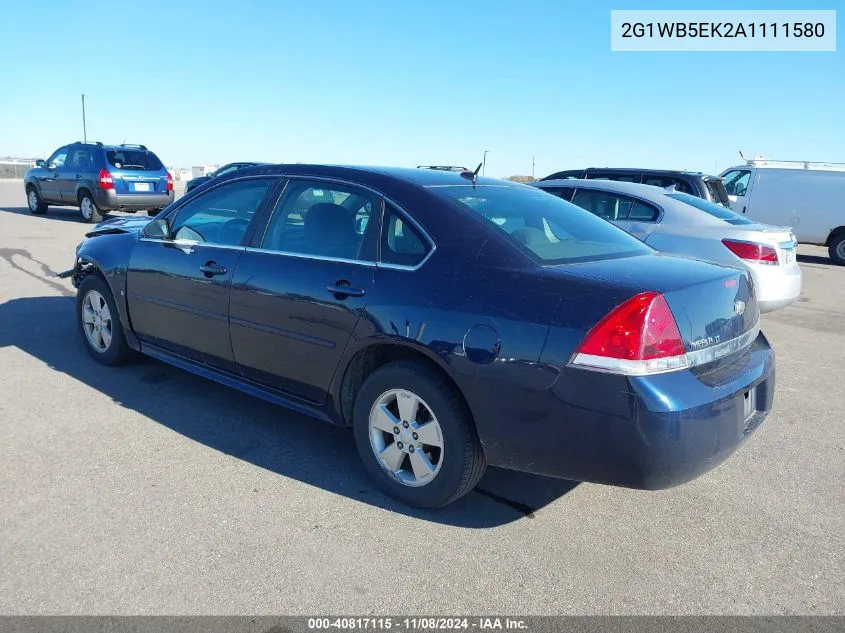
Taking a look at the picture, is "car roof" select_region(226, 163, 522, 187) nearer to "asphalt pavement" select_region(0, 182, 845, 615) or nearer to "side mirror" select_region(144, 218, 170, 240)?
"side mirror" select_region(144, 218, 170, 240)

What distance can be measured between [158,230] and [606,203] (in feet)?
16.3

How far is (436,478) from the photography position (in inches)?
124

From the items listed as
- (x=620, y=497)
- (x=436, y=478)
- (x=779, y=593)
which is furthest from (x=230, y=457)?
(x=779, y=593)

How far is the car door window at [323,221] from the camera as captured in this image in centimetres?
355

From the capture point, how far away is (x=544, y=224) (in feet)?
11.7

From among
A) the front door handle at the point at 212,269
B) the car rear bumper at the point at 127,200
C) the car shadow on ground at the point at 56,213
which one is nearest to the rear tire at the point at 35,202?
the car shadow on ground at the point at 56,213

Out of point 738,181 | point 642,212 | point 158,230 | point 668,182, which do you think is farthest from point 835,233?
point 158,230

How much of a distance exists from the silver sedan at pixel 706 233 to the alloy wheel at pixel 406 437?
3.97 meters

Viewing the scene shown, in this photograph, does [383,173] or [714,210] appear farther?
[714,210]

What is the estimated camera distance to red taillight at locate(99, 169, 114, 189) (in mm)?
15320

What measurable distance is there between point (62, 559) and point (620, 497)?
2597 millimetres

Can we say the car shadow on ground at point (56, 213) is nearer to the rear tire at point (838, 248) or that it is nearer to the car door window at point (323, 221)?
the car door window at point (323, 221)

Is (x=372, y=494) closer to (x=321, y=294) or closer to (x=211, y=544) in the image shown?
→ (x=211, y=544)

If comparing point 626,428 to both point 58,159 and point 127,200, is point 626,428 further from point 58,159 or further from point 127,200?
point 58,159
